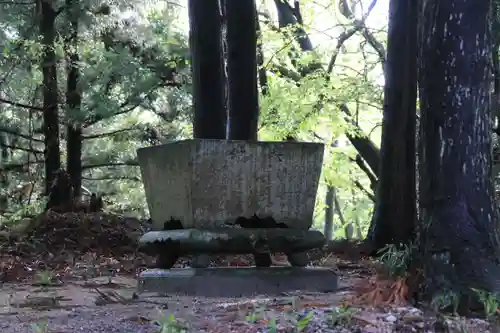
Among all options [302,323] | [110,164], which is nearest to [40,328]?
[302,323]

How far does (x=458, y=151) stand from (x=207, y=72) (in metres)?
2.94

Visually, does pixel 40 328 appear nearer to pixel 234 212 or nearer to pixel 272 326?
pixel 272 326

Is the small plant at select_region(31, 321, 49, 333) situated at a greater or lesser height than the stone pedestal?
lesser

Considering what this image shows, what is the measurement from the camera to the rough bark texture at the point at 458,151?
10.7 ft

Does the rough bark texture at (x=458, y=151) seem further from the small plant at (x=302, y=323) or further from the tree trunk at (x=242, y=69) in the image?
the tree trunk at (x=242, y=69)

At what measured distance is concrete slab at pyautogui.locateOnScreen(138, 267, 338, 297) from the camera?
178 inches

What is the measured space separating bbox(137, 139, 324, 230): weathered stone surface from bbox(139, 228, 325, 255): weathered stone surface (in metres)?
0.09

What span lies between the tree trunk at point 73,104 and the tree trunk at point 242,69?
528cm

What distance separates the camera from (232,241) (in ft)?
15.0

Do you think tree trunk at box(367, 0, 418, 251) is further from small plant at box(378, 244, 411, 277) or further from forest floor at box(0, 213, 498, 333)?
small plant at box(378, 244, 411, 277)

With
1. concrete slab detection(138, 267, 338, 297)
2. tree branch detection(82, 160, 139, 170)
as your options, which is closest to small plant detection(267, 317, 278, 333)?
concrete slab detection(138, 267, 338, 297)

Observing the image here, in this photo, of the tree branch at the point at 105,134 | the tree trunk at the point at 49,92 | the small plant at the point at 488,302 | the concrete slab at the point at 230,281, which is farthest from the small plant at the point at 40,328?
the tree branch at the point at 105,134

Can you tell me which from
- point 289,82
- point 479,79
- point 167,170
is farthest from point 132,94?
point 479,79

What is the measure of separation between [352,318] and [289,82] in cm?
1205
